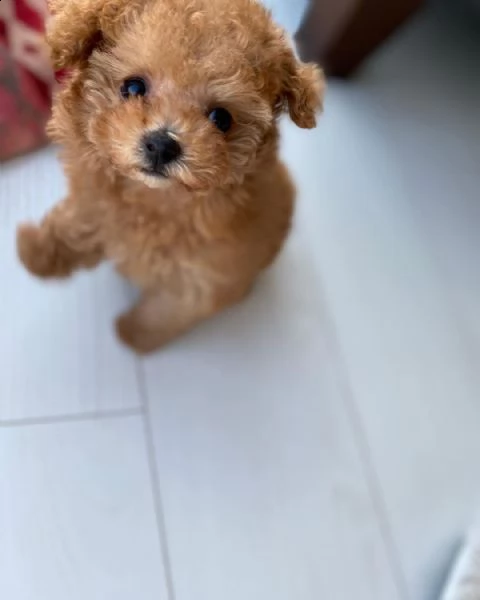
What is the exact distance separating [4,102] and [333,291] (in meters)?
0.59

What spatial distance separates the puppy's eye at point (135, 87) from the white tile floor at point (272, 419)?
0.45 metres

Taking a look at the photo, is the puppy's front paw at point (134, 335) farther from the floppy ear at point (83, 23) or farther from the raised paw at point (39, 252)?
the floppy ear at point (83, 23)

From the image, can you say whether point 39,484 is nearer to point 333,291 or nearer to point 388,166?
point 333,291

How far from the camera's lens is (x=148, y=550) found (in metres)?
1.07

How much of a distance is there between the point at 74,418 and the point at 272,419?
282 mm

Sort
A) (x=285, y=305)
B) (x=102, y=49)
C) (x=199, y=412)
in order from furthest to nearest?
(x=285, y=305)
(x=199, y=412)
(x=102, y=49)

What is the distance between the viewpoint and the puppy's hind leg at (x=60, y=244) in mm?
1052

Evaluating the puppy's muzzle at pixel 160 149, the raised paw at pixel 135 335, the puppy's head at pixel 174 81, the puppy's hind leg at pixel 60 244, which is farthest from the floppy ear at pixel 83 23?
the raised paw at pixel 135 335

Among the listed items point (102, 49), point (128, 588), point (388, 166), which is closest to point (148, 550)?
point (128, 588)

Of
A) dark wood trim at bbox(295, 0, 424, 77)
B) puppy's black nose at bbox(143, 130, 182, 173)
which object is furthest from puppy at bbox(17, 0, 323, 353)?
dark wood trim at bbox(295, 0, 424, 77)

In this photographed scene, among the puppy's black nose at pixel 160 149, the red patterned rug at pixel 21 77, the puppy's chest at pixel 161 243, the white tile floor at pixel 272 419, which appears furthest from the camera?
the red patterned rug at pixel 21 77

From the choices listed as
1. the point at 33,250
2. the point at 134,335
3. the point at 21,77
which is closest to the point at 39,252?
the point at 33,250

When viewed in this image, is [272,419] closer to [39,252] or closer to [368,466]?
[368,466]

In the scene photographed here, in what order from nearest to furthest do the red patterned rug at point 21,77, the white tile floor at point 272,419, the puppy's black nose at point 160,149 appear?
1. the puppy's black nose at point 160,149
2. the white tile floor at point 272,419
3. the red patterned rug at point 21,77
